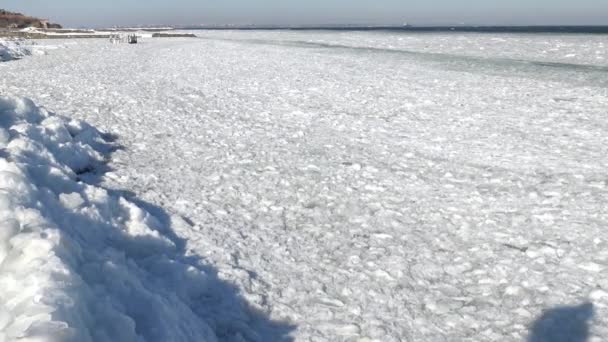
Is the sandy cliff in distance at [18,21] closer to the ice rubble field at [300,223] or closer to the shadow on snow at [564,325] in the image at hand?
the ice rubble field at [300,223]

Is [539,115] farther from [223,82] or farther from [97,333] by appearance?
[97,333]

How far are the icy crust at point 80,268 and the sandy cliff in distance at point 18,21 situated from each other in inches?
3204

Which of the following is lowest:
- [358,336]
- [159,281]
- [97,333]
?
[358,336]

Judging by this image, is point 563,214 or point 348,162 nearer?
point 563,214

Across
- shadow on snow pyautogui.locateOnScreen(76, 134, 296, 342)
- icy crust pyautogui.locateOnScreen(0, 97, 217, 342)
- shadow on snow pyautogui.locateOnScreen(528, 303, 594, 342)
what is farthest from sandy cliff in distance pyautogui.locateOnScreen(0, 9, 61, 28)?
shadow on snow pyautogui.locateOnScreen(528, 303, 594, 342)

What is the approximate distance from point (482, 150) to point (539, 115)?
3.61 m

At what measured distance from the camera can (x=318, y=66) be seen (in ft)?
67.3

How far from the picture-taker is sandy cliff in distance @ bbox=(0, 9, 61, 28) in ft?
243

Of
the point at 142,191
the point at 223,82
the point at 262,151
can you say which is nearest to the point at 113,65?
the point at 223,82

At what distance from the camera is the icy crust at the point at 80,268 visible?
216 centimetres

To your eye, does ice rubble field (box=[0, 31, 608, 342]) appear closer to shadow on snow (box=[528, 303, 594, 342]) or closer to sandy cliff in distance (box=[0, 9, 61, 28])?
shadow on snow (box=[528, 303, 594, 342])

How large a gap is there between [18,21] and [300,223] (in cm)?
8875

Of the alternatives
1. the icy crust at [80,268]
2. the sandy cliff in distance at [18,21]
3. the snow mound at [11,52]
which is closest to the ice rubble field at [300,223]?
the icy crust at [80,268]

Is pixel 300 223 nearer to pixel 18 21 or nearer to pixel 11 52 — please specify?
pixel 11 52
